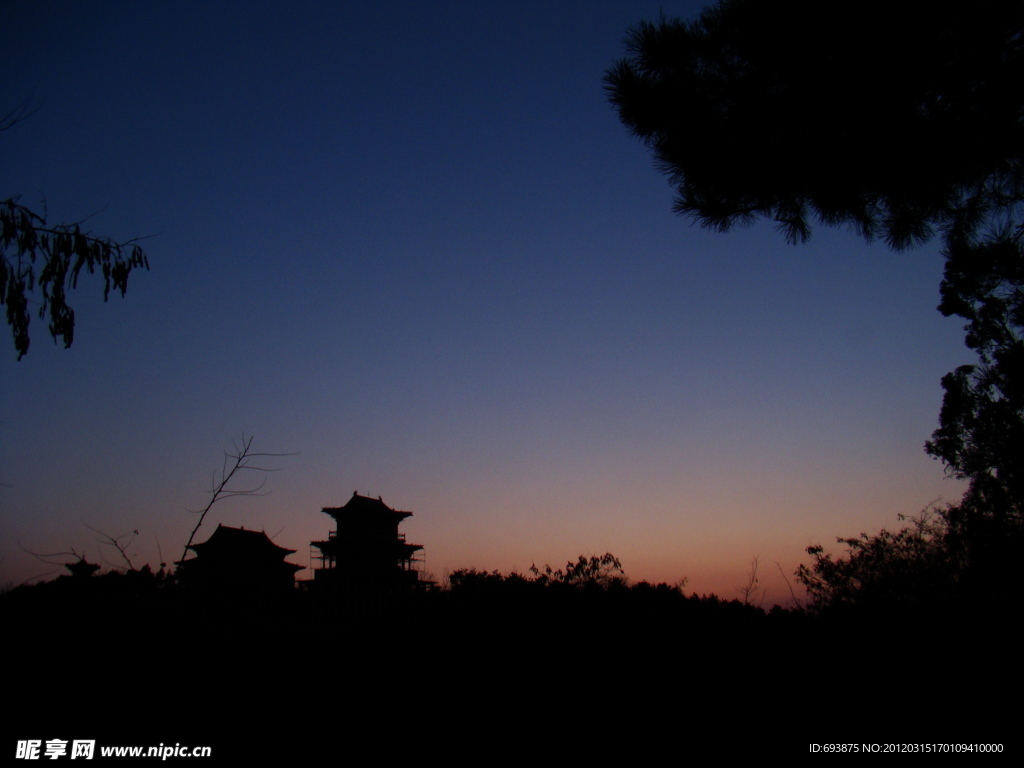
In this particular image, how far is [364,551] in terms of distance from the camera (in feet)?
104

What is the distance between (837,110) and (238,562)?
32.2 meters

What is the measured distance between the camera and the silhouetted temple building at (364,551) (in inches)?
1212

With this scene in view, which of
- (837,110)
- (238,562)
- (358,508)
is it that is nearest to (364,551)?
(358,508)

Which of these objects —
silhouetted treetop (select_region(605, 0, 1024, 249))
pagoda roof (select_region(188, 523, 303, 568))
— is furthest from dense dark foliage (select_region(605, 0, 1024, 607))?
pagoda roof (select_region(188, 523, 303, 568))

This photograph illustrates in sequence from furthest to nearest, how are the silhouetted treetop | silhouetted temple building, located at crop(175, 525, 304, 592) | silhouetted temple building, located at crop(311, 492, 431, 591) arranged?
silhouetted temple building, located at crop(311, 492, 431, 591) < silhouetted temple building, located at crop(175, 525, 304, 592) < the silhouetted treetop

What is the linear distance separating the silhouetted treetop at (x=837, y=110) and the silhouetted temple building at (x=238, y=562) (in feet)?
92.4

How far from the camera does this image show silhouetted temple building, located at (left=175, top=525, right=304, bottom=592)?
27.4 meters

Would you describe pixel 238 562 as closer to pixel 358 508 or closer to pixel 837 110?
pixel 358 508

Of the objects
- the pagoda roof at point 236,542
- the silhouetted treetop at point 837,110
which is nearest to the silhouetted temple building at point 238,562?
the pagoda roof at point 236,542

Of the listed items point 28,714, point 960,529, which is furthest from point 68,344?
point 960,529

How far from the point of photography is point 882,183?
14.1 feet

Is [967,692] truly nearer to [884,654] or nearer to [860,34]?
[884,654]

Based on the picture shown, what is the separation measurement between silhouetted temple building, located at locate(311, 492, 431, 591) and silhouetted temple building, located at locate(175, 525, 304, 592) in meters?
2.38

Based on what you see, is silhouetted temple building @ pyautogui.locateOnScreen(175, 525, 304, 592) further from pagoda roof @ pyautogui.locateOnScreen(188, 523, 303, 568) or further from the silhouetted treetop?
the silhouetted treetop
